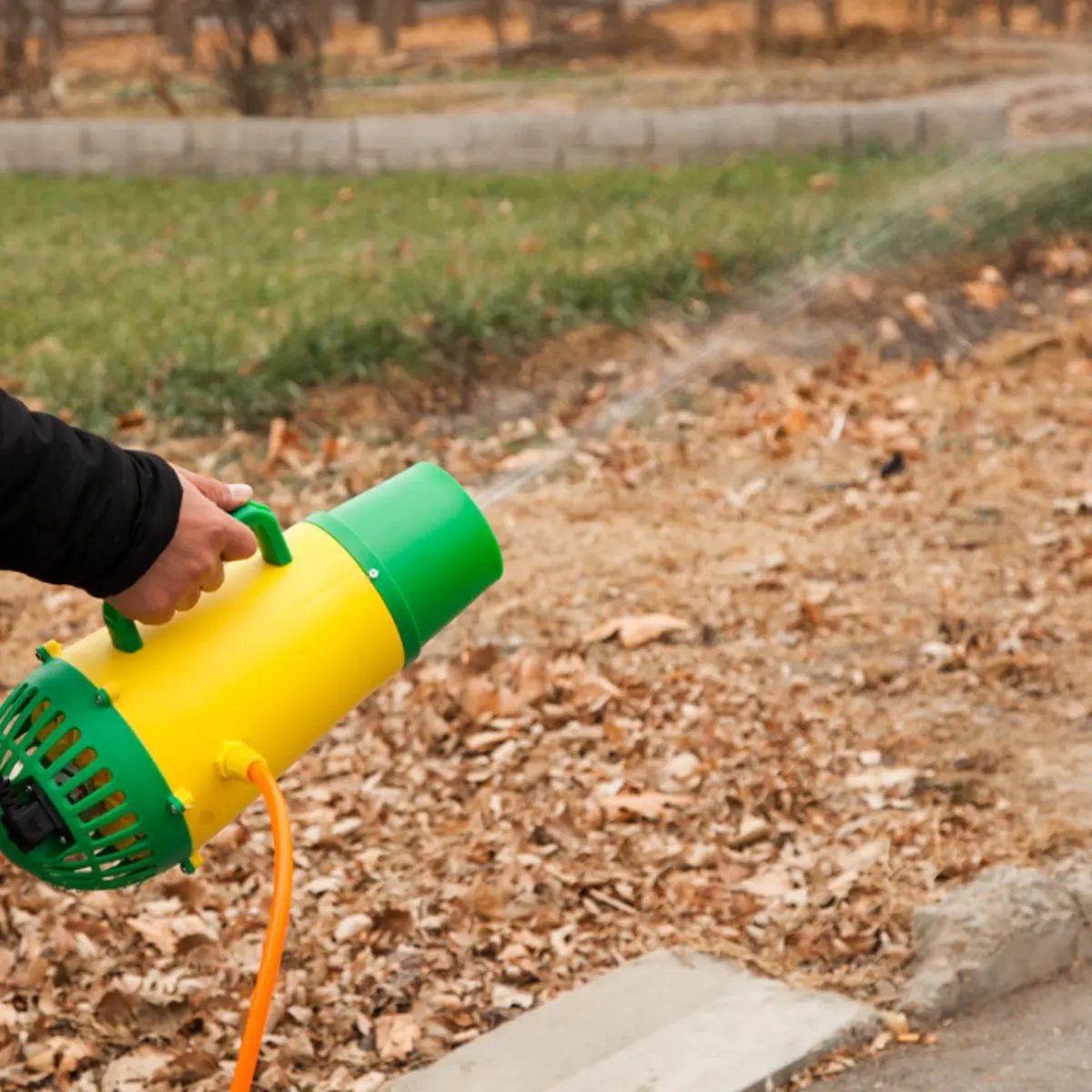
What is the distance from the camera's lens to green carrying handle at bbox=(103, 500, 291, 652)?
6.51 feet

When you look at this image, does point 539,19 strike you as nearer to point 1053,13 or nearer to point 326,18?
point 326,18

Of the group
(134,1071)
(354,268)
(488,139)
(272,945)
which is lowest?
(134,1071)

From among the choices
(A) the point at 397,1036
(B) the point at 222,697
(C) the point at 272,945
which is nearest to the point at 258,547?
(B) the point at 222,697

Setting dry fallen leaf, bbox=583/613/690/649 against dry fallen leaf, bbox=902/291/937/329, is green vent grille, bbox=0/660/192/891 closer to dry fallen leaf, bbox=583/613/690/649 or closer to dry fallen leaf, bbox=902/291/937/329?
dry fallen leaf, bbox=583/613/690/649

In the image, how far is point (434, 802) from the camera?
10.7 feet

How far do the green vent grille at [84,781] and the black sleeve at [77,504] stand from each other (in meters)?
0.16

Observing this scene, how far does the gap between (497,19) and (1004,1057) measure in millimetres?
14290

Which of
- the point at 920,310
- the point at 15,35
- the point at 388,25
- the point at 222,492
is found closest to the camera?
the point at 222,492

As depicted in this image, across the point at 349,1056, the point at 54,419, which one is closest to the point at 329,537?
the point at 54,419

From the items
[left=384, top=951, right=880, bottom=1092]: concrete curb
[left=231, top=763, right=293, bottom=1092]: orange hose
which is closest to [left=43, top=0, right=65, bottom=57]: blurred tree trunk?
[left=384, top=951, right=880, bottom=1092]: concrete curb

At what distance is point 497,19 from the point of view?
51.2ft

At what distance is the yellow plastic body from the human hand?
2.8 inches

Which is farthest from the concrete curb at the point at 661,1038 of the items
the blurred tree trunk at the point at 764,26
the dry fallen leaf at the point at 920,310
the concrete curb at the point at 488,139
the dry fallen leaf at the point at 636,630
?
the blurred tree trunk at the point at 764,26

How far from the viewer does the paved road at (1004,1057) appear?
2387 mm
